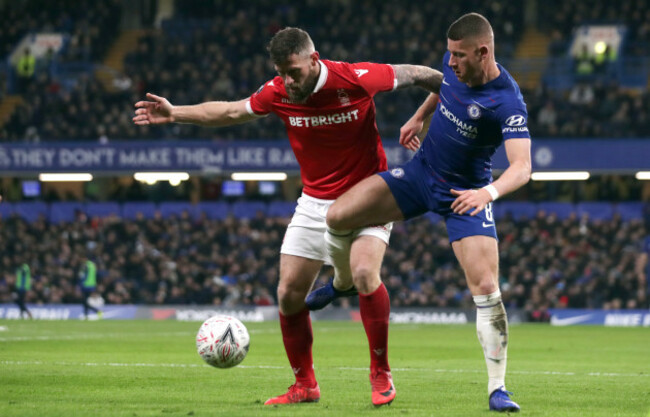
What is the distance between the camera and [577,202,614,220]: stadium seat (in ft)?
102

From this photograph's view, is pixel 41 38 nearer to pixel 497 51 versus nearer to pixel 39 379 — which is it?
pixel 497 51

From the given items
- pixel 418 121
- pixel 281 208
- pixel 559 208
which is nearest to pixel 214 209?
pixel 281 208

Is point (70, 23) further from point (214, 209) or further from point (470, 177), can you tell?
point (470, 177)

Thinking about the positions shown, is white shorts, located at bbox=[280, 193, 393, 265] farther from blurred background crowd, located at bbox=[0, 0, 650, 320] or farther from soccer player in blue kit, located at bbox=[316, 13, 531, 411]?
blurred background crowd, located at bbox=[0, 0, 650, 320]

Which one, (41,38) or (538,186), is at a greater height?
(41,38)

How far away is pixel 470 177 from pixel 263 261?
77.3 ft

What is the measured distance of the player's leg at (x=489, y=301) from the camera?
23.3 feet

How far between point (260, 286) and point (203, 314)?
1.94 metres

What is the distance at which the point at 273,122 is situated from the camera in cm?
3291

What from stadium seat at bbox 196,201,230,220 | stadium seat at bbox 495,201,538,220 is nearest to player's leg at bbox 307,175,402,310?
stadium seat at bbox 495,201,538,220

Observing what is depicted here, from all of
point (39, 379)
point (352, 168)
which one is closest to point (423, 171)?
point (352, 168)

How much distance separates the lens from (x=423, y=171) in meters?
7.74

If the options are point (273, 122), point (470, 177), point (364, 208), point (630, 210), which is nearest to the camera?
point (470, 177)

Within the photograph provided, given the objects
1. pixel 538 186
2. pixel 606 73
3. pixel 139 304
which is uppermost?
pixel 606 73
